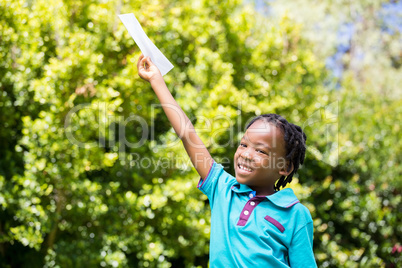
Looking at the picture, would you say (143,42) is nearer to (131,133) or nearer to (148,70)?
(148,70)

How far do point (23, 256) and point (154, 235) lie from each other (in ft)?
4.32

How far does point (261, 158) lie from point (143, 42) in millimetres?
657

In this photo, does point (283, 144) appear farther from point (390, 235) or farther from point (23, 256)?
point (390, 235)

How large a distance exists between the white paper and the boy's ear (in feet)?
2.03

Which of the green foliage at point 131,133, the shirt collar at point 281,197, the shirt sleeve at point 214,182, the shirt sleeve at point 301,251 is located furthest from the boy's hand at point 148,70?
the green foliage at point 131,133

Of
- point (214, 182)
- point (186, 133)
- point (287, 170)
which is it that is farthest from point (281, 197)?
point (186, 133)

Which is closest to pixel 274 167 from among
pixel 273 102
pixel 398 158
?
pixel 273 102

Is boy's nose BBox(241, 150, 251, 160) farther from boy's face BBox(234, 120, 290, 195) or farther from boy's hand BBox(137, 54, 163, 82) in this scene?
boy's hand BBox(137, 54, 163, 82)

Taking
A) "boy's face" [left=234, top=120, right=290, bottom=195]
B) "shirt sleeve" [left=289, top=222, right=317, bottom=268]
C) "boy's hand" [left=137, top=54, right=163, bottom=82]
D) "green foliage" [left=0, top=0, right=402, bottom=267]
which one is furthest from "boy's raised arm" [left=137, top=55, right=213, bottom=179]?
"green foliage" [left=0, top=0, right=402, bottom=267]

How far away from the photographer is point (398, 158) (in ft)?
20.9

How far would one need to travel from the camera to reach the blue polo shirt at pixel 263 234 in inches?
56.9

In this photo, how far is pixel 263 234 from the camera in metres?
1.45

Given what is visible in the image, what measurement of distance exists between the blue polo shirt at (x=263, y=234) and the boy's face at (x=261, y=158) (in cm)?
7

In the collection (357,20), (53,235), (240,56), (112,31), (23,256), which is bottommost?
(357,20)
